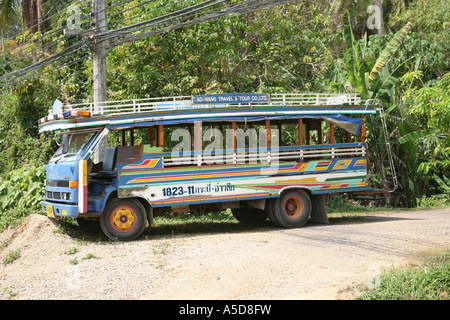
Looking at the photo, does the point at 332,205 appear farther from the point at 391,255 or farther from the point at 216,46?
the point at 391,255

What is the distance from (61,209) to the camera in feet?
34.2

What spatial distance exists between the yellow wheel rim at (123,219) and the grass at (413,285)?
17.2ft

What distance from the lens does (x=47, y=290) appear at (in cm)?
747

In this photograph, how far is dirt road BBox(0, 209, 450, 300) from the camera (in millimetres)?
7168

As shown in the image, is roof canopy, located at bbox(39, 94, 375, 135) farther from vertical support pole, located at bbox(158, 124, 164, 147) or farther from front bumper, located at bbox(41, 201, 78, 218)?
front bumper, located at bbox(41, 201, 78, 218)

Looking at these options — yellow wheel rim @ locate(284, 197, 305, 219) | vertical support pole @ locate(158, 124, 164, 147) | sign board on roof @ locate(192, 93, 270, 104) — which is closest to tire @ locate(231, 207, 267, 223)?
yellow wheel rim @ locate(284, 197, 305, 219)

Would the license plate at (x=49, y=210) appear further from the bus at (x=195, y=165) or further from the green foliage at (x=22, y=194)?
the green foliage at (x=22, y=194)

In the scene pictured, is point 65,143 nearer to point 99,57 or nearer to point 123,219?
point 123,219

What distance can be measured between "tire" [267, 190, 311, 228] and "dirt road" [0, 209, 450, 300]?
0.31m

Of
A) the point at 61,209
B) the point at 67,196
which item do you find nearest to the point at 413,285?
the point at 67,196

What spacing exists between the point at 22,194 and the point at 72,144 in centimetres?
414
